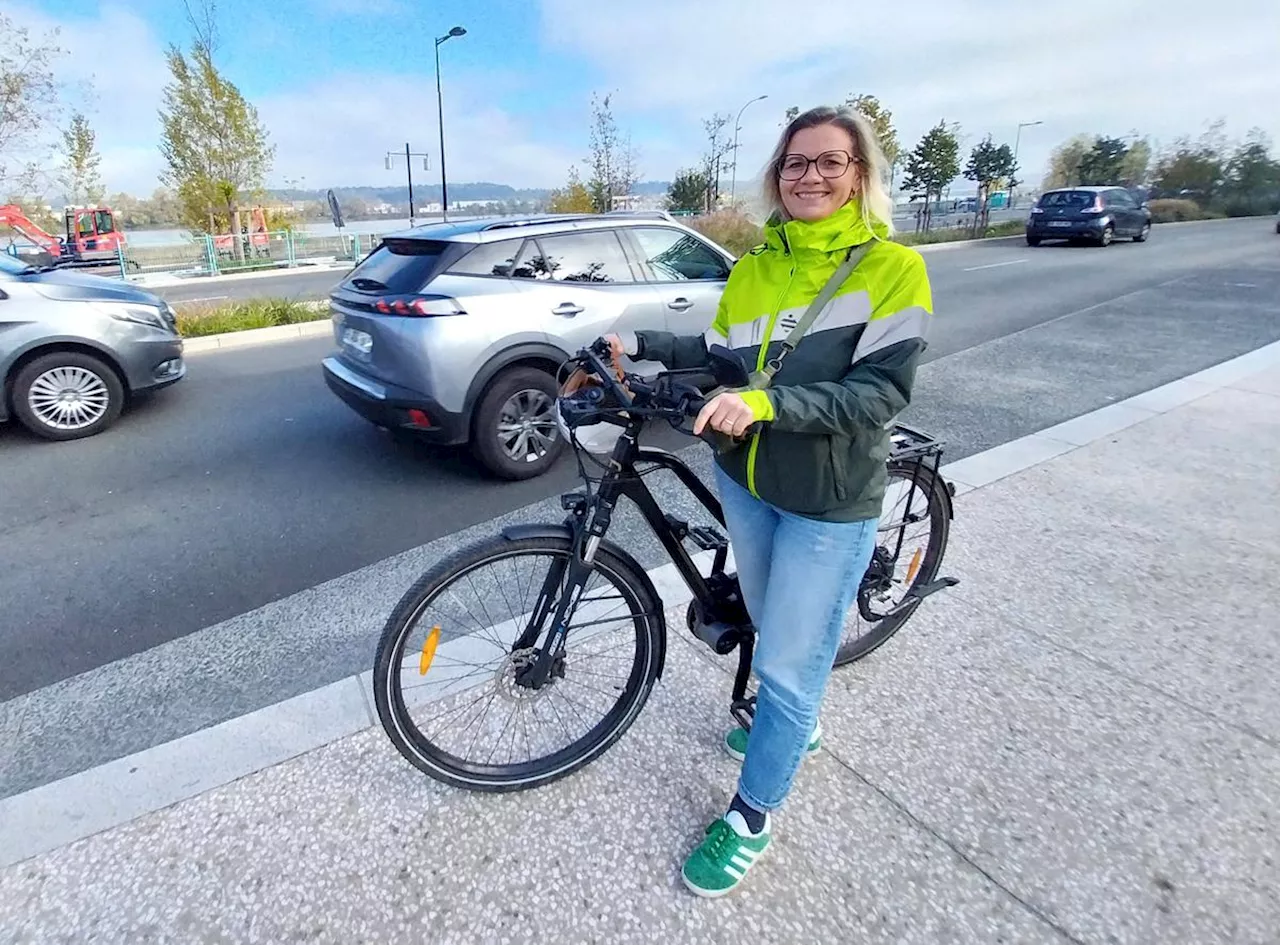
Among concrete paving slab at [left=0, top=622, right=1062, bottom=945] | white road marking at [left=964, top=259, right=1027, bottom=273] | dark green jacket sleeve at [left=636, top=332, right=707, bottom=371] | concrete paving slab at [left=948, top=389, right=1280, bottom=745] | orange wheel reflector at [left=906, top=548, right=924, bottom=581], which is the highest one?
white road marking at [left=964, top=259, right=1027, bottom=273]

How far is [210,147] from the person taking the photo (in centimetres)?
2259

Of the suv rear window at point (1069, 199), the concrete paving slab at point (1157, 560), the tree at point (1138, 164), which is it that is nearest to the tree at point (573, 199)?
the suv rear window at point (1069, 199)

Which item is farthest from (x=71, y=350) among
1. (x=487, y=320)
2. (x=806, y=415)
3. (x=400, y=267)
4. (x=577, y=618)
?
A: (x=806, y=415)

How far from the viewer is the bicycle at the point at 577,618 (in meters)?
2.01

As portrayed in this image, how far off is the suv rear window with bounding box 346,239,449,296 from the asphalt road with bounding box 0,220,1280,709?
1195mm

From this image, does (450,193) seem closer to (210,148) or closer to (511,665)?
(210,148)

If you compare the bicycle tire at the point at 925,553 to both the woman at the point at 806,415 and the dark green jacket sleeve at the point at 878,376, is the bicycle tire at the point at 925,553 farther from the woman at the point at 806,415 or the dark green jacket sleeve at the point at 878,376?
the dark green jacket sleeve at the point at 878,376

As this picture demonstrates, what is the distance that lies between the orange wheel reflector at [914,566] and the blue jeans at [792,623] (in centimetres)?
119

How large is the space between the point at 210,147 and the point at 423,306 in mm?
23267

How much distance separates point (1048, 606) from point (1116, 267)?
1589 centimetres

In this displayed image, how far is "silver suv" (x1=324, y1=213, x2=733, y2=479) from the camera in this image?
4.55 meters

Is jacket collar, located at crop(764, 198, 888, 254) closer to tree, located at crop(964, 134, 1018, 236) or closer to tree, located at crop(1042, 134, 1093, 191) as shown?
tree, located at crop(964, 134, 1018, 236)

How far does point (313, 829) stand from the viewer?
2100 mm

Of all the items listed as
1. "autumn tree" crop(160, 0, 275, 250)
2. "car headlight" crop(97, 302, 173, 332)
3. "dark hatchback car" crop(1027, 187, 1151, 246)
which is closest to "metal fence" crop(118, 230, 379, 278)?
"autumn tree" crop(160, 0, 275, 250)
